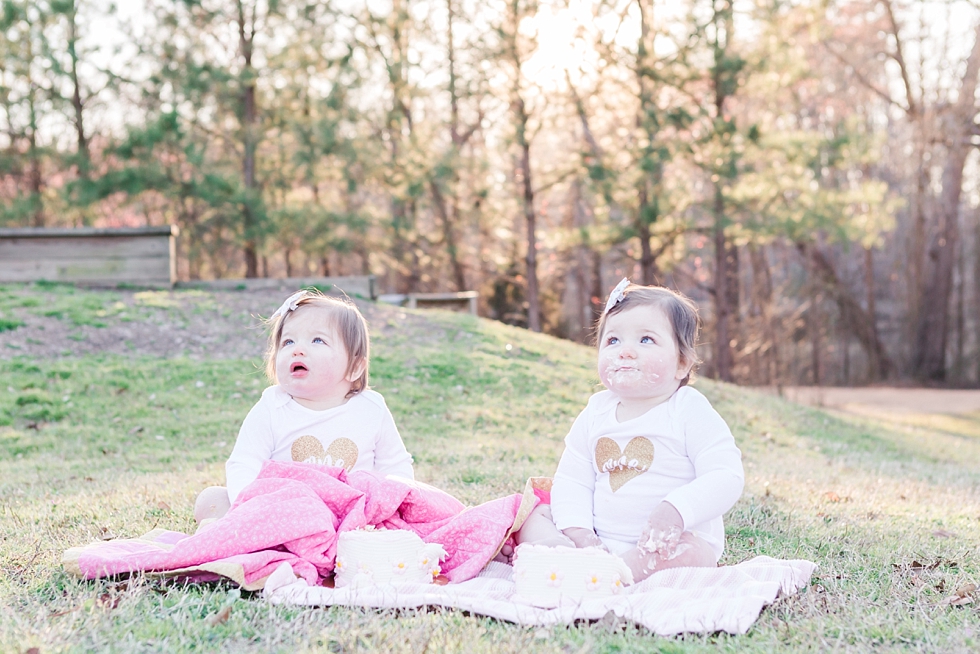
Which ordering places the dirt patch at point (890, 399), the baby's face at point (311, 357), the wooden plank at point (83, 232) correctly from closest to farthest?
the baby's face at point (311, 357) < the wooden plank at point (83, 232) < the dirt patch at point (890, 399)

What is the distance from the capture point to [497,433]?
688cm

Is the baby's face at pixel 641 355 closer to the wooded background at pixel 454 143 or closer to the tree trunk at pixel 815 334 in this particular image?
the wooded background at pixel 454 143

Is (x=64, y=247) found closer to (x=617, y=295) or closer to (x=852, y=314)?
(x=617, y=295)

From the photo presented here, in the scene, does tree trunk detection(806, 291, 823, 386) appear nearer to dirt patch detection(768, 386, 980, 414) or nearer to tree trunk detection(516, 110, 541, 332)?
dirt patch detection(768, 386, 980, 414)

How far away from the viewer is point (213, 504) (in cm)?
301

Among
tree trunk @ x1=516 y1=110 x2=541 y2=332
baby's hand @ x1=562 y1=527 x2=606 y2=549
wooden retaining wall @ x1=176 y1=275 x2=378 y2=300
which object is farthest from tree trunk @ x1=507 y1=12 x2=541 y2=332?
baby's hand @ x1=562 y1=527 x2=606 y2=549

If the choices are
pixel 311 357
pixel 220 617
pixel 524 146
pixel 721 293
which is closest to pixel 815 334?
pixel 721 293

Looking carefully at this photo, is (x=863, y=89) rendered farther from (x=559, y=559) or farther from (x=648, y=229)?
(x=559, y=559)

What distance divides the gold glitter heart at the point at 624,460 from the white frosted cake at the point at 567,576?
1.20ft

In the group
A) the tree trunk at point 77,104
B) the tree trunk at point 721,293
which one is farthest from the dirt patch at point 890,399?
the tree trunk at point 77,104

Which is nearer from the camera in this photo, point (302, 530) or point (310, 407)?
point (302, 530)

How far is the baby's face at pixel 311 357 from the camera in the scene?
2.90 meters

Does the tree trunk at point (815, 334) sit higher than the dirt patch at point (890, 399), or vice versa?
the tree trunk at point (815, 334)

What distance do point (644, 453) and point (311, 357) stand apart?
47.3 inches
